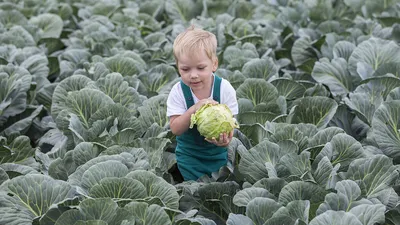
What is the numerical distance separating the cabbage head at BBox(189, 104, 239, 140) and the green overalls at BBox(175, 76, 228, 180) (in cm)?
26

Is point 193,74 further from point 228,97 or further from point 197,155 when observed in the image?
point 197,155

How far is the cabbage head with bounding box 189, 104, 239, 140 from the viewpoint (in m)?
3.88

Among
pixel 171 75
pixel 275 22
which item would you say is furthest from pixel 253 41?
pixel 171 75

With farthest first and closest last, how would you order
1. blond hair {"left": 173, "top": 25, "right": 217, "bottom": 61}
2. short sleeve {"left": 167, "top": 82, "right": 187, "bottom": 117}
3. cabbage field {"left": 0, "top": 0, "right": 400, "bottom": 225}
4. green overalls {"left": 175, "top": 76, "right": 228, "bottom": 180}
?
green overalls {"left": 175, "top": 76, "right": 228, "bottom": 180}
short sleeve {"left": 167, "top": 82, "right": 187, "bottom": 117}
blond hair {"left": 173, "top": 25, "right": 217, "bottom": 61}
cabbage field {"left": 0, "top": 0, "right": 400, "bottom": 225}

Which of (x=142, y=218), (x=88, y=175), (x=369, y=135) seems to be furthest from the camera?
(x=369, y=135)

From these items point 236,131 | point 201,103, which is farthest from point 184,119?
point 236,131

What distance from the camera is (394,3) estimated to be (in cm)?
804

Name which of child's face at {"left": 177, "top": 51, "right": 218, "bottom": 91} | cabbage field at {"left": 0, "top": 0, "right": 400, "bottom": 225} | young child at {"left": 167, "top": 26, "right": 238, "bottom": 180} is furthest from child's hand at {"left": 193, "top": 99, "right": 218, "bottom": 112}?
cabbage field at {"left": 0, "top": 0, "right": 400, "bottom": 225}

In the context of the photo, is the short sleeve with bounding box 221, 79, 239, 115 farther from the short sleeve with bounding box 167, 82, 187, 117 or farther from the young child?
the short sleeve with bounding box 167, 82, 187, 117

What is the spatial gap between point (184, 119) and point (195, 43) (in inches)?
18.3

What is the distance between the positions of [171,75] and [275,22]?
2294 mm

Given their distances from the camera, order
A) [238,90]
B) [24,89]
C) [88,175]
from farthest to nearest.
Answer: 1. [24,89]
2. [238,90]
3. [88,175]

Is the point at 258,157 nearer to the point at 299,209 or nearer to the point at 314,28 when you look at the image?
the point at 299,209

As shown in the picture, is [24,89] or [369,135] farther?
[24,89]
